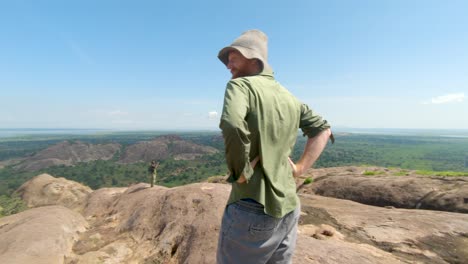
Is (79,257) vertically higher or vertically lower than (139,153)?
higher

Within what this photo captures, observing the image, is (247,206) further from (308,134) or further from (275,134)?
(308,134)

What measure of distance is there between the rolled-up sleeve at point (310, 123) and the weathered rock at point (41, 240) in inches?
317

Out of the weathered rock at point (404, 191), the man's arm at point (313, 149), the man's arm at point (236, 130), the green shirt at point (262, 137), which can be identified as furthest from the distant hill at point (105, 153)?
the man's arm at point (236, 130)

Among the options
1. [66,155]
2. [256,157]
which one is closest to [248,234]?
[256,157]

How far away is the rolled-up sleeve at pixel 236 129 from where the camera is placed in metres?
2.05

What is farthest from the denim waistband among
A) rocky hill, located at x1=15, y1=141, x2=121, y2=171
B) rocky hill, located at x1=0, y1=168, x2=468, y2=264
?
rocky hill, located at x1=15, y1=141, x2=121, y2=171

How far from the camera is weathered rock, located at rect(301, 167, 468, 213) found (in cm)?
1238

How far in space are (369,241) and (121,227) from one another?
875 centimetres

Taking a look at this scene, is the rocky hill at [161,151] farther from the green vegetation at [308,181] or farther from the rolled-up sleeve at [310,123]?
the rolled-up sleeve at [310,123]

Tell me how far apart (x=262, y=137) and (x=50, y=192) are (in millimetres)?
35253

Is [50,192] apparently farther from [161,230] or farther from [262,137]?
[262,137]

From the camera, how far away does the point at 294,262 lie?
5.51 metres

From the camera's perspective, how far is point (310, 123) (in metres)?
3.13

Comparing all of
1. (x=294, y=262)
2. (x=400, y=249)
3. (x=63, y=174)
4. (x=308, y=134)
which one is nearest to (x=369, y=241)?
(x=400, y=249)
